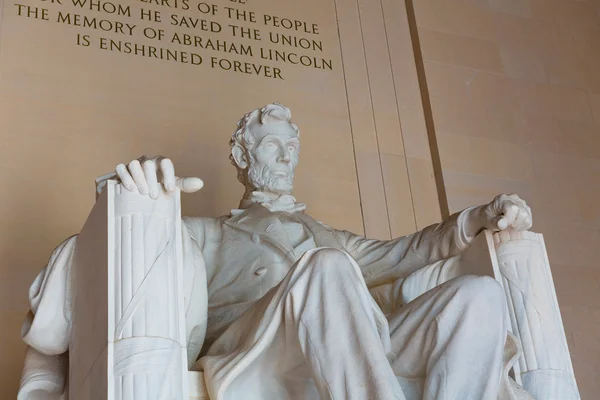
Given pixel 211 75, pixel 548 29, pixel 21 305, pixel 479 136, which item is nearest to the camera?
pixel 21 305

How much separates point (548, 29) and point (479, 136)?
3.56ft

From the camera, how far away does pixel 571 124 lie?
6672 millimetres

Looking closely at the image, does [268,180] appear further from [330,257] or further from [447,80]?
[447,80]

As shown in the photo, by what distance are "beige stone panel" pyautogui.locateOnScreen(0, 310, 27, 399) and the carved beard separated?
127cm

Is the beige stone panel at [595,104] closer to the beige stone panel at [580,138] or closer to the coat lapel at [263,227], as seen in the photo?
the beige stone panel at [580,138]

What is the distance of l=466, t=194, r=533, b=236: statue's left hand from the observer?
404 centimetres

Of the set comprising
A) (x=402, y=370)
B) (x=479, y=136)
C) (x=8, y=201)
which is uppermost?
(x=479, y=136)

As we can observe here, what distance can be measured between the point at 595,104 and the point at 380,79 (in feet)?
4.65

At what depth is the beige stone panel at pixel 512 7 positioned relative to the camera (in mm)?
6957

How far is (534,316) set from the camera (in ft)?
13.1

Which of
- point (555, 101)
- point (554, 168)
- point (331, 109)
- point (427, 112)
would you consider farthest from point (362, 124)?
point (555, 101)

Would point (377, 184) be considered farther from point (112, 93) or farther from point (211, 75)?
point (112, 93)

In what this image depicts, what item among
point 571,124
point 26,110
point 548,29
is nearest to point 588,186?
point 571,124

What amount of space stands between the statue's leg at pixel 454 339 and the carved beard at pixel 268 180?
118 centimetres
